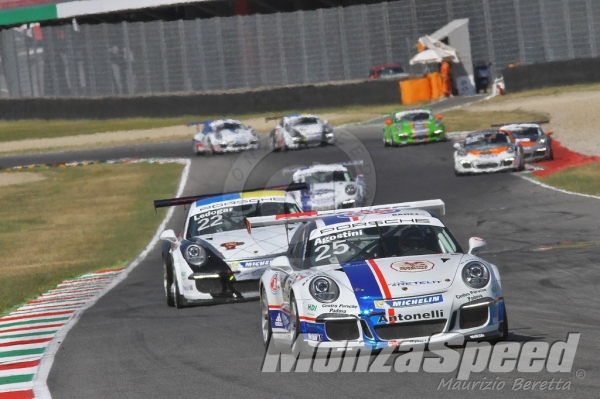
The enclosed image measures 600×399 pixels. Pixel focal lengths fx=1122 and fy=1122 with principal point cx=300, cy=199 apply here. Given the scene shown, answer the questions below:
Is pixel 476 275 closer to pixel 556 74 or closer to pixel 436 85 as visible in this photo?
pixel 556 74

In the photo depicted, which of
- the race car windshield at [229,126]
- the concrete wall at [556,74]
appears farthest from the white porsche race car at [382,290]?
the concrete wall at [556,74]

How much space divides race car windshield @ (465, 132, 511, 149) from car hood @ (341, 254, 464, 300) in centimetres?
1924

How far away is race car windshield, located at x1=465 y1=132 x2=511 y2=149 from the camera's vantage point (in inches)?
1079

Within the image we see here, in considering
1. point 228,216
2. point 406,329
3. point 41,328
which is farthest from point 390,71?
point 406,329

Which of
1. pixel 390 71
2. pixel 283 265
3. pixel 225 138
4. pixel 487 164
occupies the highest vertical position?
pixel 390 71

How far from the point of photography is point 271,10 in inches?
2376

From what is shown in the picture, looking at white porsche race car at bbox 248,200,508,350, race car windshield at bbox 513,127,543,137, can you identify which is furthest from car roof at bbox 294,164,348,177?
white porsche race car at bbox 248,200,508,350

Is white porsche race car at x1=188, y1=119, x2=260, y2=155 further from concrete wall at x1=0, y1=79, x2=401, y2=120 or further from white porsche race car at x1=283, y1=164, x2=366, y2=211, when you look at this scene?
white porsche race car at x1=283, y1=164, x2=366, y2=211

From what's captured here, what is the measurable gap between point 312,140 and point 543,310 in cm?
2605

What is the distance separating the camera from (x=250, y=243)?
1220 centimetres

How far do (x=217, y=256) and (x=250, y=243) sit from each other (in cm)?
39

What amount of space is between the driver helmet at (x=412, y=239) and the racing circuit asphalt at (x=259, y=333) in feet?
3.36

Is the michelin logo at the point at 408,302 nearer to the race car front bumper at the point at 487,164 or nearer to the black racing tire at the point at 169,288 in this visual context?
the black racing tire at the point at 169,288

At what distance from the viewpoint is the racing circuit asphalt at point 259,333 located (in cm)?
711
